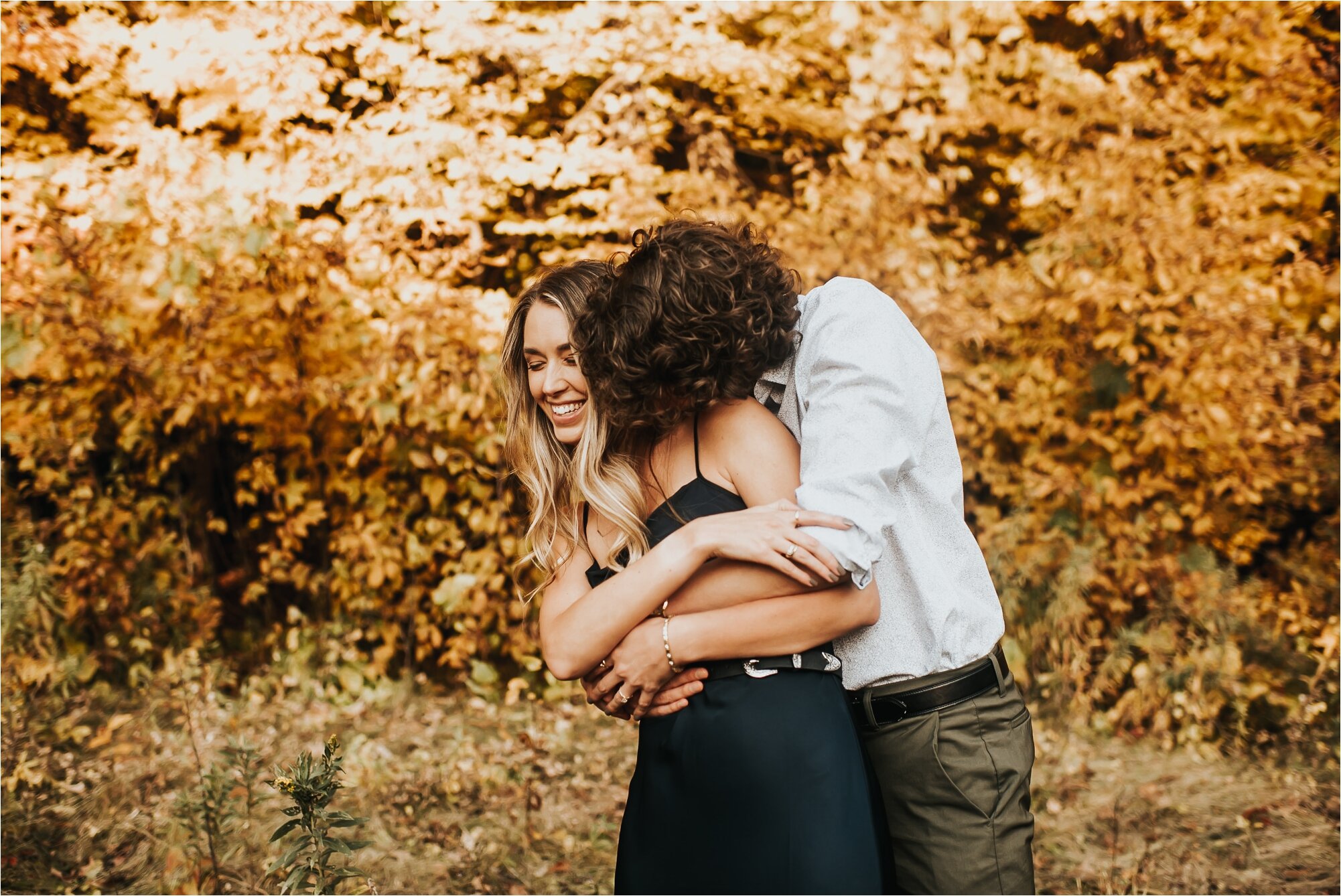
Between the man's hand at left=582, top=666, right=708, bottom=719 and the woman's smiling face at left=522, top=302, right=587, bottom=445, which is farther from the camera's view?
the woman's smiling face at left=522, top=302, right=587, bottom=445

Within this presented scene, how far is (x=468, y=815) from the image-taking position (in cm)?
363

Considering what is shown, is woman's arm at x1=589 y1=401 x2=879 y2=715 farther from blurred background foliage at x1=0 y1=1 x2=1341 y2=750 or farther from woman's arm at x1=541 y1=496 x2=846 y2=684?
blurred background foliage at x1=0 y1=1 x2=1341 y2=750

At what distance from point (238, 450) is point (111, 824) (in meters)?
2.28

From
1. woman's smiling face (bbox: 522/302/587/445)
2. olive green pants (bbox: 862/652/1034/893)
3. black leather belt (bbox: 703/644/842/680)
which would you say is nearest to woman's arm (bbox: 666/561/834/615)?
black leather belt (bbox: 703/644/842/680)

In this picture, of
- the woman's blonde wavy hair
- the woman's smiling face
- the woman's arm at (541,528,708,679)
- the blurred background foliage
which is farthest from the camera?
the blurred background foliage

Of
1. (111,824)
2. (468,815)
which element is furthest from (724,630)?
(111,824)

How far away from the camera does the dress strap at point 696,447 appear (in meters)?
1.80

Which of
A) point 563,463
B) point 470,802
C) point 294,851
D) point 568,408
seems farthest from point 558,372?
point 470,802

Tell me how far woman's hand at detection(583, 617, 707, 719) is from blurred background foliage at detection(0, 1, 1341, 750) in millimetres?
2651

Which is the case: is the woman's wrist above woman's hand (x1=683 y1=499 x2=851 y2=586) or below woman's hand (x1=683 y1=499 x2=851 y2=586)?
below

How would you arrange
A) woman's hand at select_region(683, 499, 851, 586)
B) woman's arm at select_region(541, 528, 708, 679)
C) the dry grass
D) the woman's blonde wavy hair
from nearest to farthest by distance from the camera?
1. woman's hand at select_region(683, 499, 851, 586)
2. woman's arm at select_region(541, 528, 708, 679)
3. the woman's blonde wavy hair
4. the dry grass

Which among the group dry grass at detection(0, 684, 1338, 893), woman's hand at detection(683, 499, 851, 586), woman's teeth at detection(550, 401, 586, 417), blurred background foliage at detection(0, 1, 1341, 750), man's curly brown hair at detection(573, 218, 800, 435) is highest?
man's curly brown hair at detection(573, 218, 800, 435)

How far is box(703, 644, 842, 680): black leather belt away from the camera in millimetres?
1679

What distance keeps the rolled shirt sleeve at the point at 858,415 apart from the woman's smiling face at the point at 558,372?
52 cm
